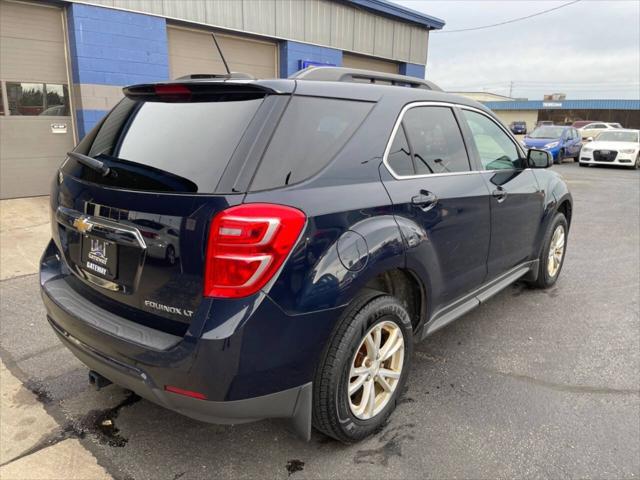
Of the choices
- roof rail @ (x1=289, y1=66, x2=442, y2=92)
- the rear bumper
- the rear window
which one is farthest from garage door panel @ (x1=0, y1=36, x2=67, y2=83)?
the rear bumper

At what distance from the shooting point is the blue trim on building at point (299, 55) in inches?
484

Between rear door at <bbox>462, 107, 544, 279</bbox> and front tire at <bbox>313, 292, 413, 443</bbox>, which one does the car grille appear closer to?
rear door at <bbox>462, 107, 544, 279</bbox>

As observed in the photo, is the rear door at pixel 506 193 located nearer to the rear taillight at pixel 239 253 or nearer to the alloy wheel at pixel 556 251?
the alloy wheel at pixel 556 251

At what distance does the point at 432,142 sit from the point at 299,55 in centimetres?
1051

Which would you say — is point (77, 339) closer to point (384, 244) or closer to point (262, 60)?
point (384, 244)

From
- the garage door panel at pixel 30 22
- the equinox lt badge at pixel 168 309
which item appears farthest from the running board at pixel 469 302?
the garage door panel at pixel 30 22

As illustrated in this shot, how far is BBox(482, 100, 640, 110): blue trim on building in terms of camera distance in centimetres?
5000

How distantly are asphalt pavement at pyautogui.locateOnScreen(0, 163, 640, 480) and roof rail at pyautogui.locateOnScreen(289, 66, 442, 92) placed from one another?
74.4 inches

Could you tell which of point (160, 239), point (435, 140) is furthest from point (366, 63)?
point (160, 239)

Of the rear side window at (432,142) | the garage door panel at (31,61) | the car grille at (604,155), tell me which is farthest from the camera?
the car grille at (604,155)

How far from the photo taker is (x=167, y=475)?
229cm

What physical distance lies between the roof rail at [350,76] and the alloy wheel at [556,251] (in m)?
2.23

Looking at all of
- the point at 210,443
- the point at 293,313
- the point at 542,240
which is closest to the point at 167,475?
the point at 210,443

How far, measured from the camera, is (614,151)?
59.9 ft
